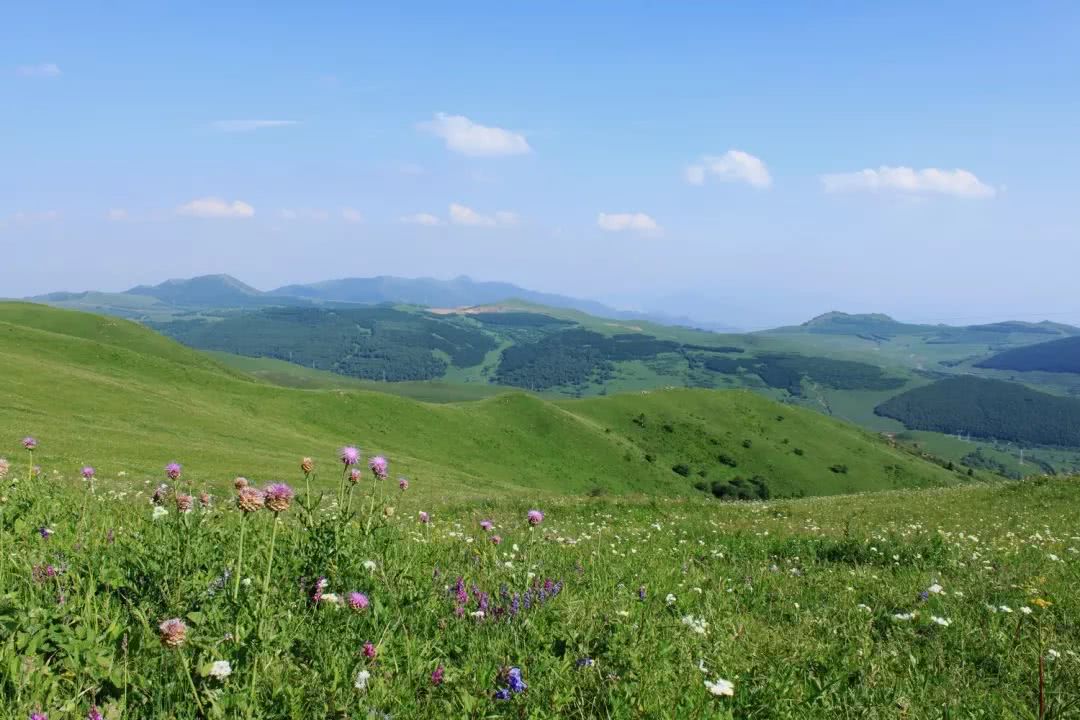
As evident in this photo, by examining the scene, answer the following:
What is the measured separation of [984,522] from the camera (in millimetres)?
19109

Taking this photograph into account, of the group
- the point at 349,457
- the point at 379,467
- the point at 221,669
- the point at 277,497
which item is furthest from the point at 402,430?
the point at 221,669

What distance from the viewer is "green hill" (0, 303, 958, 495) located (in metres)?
44.2

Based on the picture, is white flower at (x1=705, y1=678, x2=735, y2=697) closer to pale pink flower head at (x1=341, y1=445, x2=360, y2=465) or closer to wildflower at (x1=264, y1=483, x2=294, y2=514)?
wildflower at (x1=264, y1=483, x2=294, y2=514)

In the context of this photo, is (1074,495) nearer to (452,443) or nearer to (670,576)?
(670,576)

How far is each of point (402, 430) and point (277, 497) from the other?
8173 cm

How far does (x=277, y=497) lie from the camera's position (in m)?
4.21

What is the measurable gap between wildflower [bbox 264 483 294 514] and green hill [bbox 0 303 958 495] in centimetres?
2931

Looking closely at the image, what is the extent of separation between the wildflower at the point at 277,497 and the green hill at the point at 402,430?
1154 inches

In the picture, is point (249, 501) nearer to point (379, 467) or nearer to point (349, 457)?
point (349, 457)

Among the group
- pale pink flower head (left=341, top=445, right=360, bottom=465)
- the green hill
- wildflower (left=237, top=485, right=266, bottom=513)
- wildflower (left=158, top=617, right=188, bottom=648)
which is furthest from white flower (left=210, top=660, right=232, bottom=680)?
the green hill

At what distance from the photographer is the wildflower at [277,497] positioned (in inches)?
162

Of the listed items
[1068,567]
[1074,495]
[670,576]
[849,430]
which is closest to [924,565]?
[1068,567]

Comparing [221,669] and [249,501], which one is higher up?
[249,501]

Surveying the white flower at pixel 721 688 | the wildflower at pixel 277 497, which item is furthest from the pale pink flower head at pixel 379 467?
the white flower at pixel 721 688
